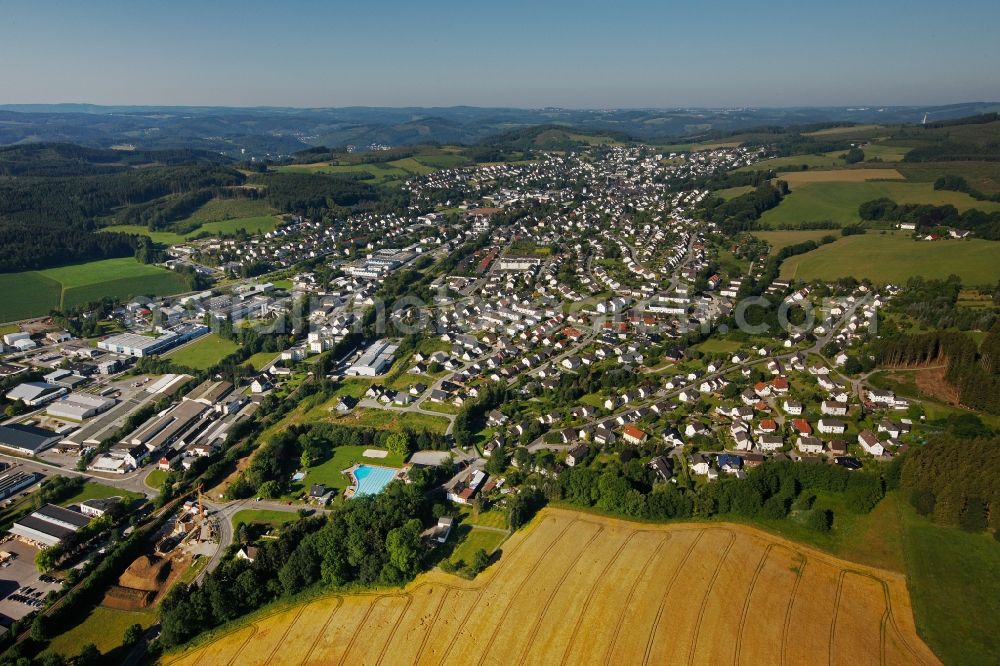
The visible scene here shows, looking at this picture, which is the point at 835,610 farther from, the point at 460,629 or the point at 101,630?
the point at 101,630

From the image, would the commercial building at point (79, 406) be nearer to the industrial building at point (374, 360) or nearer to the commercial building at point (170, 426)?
the commercial building at point (170, 426)

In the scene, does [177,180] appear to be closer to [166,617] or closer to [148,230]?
[148,230]

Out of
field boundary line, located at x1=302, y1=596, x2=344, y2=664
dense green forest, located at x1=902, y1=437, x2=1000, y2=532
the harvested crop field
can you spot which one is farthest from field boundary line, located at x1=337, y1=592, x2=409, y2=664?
the harvested crop field

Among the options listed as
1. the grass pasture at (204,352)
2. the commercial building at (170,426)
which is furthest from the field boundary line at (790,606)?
the grass pasture at (204,352)

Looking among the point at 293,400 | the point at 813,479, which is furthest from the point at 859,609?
the point at 293,400

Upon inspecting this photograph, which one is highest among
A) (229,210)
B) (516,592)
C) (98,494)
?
(229,210)

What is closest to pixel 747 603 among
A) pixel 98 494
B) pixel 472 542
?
pixel 472 542
